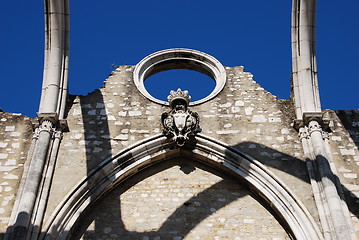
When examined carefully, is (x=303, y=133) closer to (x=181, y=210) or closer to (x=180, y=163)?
(x=180, y=163)

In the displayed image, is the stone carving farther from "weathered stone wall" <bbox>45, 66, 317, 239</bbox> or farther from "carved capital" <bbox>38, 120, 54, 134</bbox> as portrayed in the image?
"carved capital" <bbox>38, 120, 54, 134</bbox>

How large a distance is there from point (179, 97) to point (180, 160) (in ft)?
3.82

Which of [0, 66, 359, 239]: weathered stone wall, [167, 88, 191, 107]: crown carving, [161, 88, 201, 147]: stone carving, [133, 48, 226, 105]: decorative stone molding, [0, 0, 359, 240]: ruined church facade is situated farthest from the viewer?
[133, 48, 226, 105]: decorative stone molding

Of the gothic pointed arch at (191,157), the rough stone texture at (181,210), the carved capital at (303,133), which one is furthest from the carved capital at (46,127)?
the carved capital at (303,133)

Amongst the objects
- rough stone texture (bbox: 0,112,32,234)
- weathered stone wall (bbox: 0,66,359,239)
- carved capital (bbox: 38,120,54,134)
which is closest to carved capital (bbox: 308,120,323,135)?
weathered stone wall (bbox: 0,66,359,239)

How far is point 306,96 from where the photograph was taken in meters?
11.8

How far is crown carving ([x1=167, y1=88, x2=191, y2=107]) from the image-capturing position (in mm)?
11859

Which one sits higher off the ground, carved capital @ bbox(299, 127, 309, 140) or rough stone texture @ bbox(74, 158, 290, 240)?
carved capital @ bbox(299, 127, 309, 140)

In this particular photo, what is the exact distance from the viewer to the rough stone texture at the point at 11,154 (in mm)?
10406

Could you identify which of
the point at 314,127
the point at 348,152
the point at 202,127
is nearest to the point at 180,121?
the point at 202,127

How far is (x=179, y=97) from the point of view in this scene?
1184 centimetres

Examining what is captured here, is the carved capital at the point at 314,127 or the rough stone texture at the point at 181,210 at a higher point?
the carved capital at the point at 314,127

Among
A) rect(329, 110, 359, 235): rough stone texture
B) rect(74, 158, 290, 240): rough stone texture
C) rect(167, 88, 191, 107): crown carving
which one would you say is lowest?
rect(74, 158, 290, 240): rough stone texture

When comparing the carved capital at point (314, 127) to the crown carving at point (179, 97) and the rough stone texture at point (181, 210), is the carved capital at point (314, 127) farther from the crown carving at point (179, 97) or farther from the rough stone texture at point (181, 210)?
the crown carving at point (179, 97)
